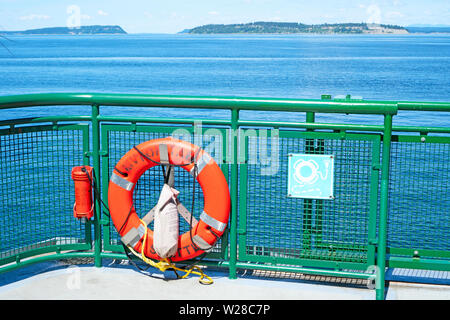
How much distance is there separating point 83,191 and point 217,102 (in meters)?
1.18

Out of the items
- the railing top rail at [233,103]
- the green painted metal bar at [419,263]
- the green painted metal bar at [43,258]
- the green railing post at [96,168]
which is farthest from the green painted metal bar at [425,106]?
the green painted metal bar at [43,258]

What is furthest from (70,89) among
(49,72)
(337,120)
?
(337,120)

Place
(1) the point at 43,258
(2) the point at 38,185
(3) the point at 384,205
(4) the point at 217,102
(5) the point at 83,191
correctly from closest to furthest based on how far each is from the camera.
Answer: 1. (3) the point at 384,205
2. (4) the point at 217,102
3. (5) the point at 83,191
4. (1) the point at 43,258
5. (2) the point at 38,185

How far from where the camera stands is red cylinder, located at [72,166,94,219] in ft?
14.6

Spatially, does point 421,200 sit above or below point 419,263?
above

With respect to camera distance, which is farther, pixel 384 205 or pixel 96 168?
pixel 96 168

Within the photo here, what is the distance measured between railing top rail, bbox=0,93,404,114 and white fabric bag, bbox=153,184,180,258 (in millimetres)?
621

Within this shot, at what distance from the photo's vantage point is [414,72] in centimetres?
4753

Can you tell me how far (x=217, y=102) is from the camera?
4.24m

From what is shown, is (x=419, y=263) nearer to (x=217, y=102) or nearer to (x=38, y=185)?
(x=217, y=102)

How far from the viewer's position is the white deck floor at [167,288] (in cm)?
416

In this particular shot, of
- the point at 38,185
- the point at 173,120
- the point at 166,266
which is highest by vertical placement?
the point at 173,120

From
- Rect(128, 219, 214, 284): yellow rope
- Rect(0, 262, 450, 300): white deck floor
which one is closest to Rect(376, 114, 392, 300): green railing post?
Rect(0, 262, 450, 300): white deck floor

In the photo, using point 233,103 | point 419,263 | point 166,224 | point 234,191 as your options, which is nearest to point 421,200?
point 419,263
